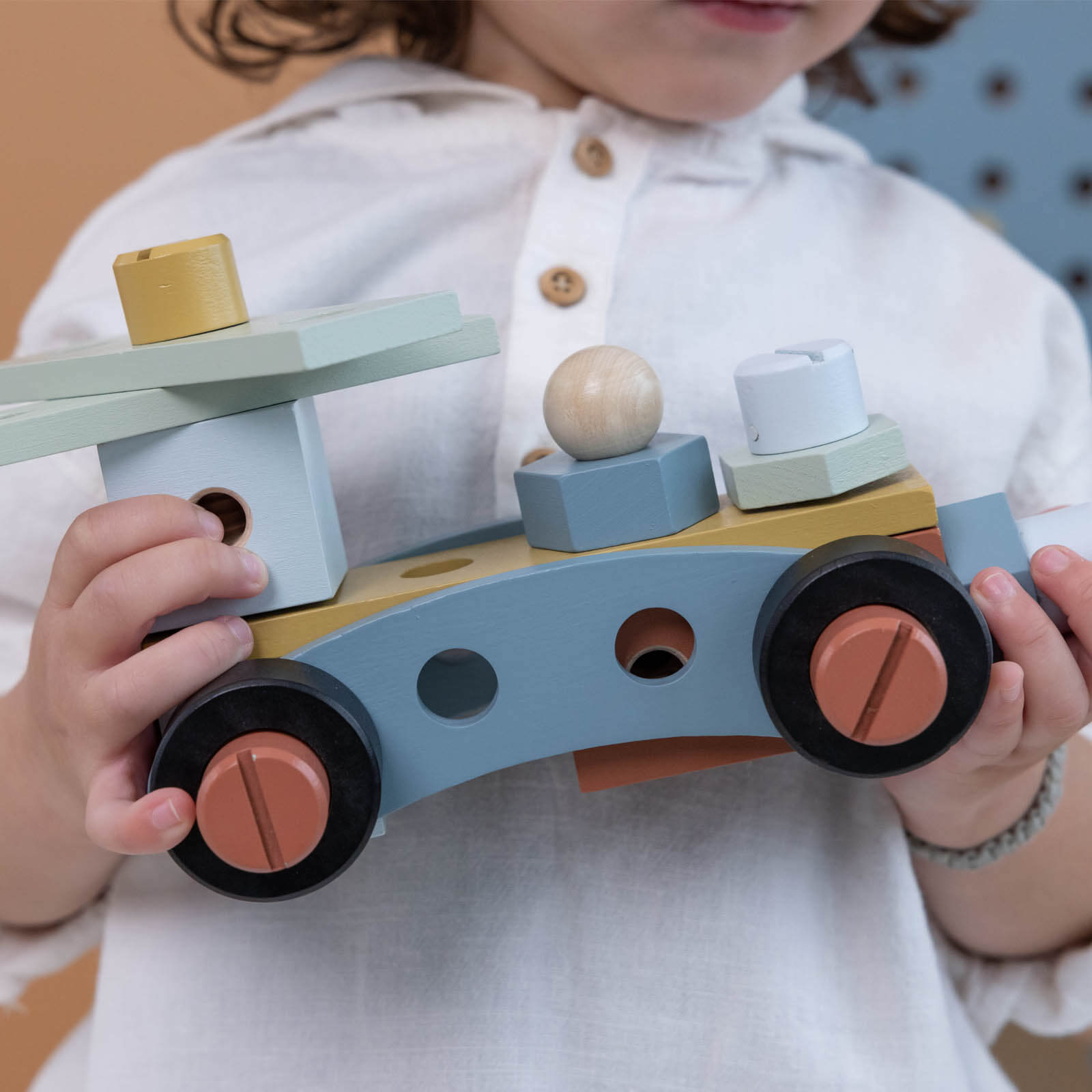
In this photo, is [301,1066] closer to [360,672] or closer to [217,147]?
[360,672]

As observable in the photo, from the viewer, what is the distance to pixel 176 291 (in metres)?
0.32

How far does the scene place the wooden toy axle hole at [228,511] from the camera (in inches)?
13.0

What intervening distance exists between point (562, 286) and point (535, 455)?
0.29 ft

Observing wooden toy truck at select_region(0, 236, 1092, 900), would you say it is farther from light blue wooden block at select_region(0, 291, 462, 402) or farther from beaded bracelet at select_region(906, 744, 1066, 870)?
beaded bracelet at select_region(906, 744, 1066, 870)

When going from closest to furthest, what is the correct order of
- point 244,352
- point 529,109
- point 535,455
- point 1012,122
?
point 244,352 → point 535,455 → point 529,109 → point 1012,122

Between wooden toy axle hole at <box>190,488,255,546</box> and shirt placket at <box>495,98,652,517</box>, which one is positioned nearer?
wooden toy axle hole at <box>190,488,255,546</box>

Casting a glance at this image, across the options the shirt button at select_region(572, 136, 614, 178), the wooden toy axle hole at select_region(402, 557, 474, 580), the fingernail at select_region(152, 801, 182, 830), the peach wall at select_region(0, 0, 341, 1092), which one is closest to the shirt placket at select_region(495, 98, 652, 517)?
the shirt button at select_region(572, 136, 614, 178)

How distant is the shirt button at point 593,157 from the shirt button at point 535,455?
150 millimetres

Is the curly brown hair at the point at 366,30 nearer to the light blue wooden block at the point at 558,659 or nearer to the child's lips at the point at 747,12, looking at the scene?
the child's lips at the point at 747,12

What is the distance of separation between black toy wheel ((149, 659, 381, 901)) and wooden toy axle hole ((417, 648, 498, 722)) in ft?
0.23

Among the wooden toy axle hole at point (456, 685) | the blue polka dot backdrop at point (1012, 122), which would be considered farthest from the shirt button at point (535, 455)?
the blue polka dot backdrop at point (1012, 122)

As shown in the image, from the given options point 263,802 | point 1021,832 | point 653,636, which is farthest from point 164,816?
point 1021,832

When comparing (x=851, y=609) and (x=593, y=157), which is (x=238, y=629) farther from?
(x=593, y=157)

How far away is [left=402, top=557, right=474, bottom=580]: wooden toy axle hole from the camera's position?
356 millimetres
